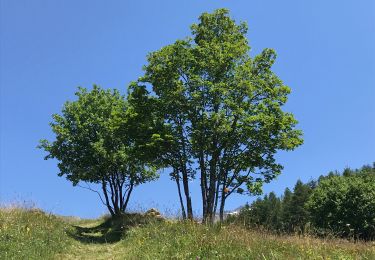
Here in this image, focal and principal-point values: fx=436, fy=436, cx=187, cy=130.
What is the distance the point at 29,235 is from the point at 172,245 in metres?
5.01

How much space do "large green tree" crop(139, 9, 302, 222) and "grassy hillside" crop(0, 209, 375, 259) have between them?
544cm

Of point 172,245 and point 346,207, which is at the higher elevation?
point 346,207

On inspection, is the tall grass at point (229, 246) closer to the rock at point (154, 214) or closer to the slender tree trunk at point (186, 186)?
the rock at point (154, 214)

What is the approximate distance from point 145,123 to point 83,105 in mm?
10862

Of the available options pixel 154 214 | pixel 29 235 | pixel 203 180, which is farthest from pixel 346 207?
pixel 29 235

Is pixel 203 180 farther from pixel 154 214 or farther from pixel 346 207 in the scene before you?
pixel 346 207

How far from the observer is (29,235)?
14211 millimetres

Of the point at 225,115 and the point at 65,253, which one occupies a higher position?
the point at 225,115

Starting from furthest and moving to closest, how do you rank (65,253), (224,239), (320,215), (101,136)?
(320,215) < (101,136) < (65,253) < (224,239)

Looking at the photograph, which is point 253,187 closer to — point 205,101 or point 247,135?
point 247,135

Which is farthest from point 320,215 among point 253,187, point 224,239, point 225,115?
point 224,239

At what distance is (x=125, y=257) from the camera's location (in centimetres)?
1247

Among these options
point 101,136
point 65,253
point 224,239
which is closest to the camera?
point 224,239

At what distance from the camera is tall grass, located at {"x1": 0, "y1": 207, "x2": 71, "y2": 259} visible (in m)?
12.3
